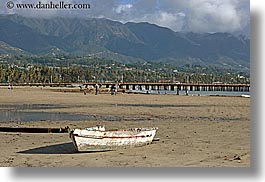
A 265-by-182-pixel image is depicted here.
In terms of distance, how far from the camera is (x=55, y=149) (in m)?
9.67

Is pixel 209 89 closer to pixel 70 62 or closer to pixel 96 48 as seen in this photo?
pixel 70 62

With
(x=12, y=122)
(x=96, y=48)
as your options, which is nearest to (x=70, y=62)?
(x=96, y=48)

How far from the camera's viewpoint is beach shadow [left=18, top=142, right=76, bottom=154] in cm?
928

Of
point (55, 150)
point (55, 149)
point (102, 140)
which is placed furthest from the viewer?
point (55, 149)

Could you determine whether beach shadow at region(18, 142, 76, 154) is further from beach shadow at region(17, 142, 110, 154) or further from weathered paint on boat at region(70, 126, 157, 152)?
weathered paint on boat at region(70, 126, 157, 152)

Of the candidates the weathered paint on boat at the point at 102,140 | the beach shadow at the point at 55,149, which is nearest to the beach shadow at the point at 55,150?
the beach shadow at the point at 55,149

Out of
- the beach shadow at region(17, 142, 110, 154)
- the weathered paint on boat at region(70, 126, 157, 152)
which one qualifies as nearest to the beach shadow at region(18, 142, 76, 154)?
the beach shadow at region(17, 142, 110, 154)

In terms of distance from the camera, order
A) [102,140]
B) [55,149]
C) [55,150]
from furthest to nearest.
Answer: [55,149] < [55,150] < [102,140]

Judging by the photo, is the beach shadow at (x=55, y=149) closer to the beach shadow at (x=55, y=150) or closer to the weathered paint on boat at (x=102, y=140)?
the beach shadow at (x=55, y=150)

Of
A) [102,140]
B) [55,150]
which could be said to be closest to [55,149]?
[55,150]

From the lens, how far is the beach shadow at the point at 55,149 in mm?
9280

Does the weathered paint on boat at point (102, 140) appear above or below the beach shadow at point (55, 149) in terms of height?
above

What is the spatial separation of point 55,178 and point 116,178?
83 cm

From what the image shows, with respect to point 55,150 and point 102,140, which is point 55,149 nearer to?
point 55,150
